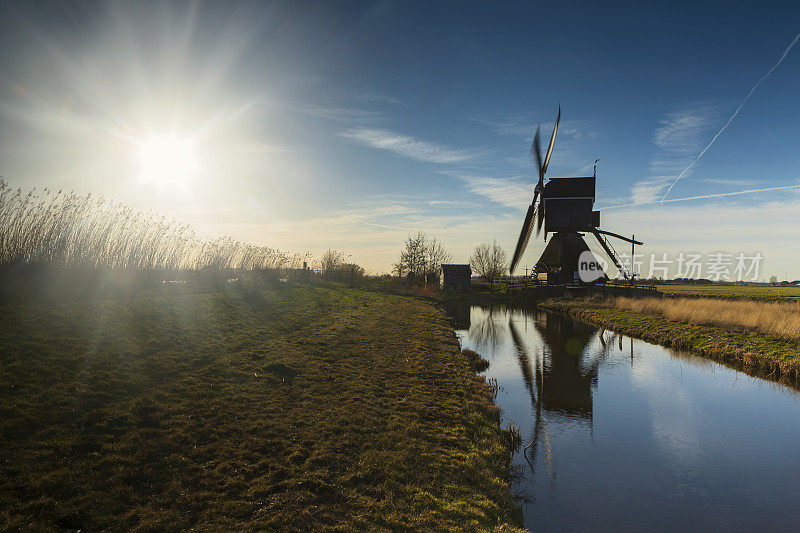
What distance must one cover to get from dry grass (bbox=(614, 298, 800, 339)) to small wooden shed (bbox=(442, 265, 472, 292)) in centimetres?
3105

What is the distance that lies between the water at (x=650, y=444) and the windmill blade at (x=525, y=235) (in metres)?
32.2

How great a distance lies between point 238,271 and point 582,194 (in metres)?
36.8

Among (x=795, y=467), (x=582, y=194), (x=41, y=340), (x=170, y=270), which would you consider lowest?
(x=795, y=467)

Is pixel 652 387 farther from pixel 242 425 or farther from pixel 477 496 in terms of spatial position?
pixel 242 425

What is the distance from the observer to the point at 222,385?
28.0ft

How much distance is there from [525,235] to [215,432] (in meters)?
48.3

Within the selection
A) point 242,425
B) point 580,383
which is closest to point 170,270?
point 242,425

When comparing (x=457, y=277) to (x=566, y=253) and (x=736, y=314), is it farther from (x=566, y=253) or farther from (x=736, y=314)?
(x=736, y=314)

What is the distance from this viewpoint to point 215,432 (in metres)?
6.72

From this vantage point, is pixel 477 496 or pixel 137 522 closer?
pixel 137 522

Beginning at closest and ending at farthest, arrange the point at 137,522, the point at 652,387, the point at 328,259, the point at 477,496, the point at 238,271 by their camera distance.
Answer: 1. the point at 137,522
2. the point at 477,496
3. the point at 652,387
4. the point at 238,271
5. the point at 328,259

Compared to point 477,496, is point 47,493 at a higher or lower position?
higher

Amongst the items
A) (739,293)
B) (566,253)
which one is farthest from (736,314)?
(739,293)

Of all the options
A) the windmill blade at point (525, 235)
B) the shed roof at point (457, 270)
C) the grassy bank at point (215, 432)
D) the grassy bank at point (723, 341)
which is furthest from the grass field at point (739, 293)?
the grassy bank at point (215, 432)
